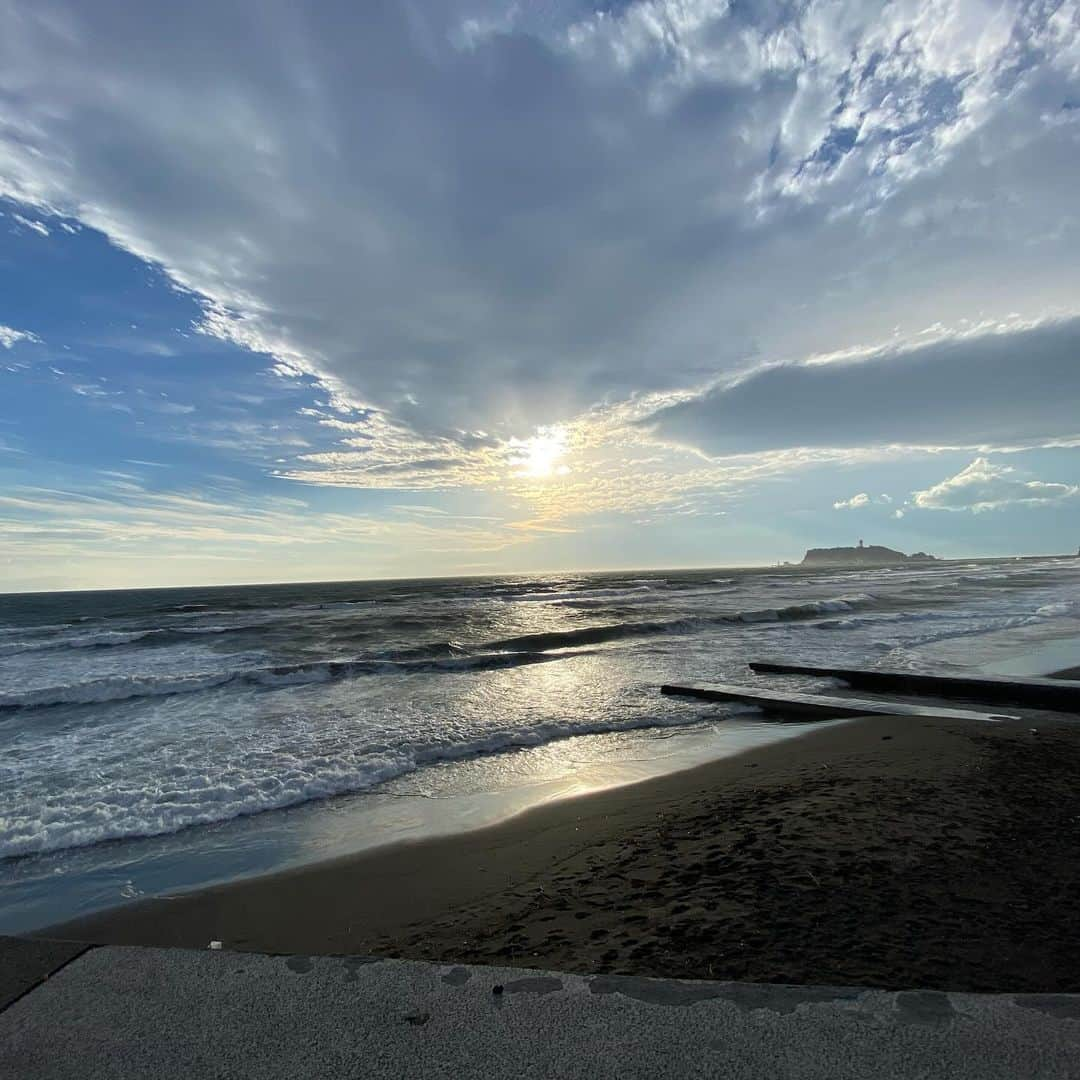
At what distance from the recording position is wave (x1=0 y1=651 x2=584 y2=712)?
1576cm

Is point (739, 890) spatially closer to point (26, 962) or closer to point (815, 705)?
point (26, 962)

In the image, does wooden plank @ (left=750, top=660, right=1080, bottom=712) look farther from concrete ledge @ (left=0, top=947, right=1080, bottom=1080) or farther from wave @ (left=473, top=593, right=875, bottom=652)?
wave @ (left=473, top=593, right=875, bottom=652)

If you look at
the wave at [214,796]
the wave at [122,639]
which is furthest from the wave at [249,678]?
the wave at [122,639]

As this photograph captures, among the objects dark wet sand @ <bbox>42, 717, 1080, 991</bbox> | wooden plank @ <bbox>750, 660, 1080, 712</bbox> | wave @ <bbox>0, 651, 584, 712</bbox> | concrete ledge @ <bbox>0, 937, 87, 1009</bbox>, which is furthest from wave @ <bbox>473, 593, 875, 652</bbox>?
concrete ledge @ <bbox>0, 937, 87, 1009</bbox>

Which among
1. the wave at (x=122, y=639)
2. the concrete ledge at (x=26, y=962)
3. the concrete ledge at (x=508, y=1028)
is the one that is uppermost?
the concrete ledge at (x=508, y=1028)

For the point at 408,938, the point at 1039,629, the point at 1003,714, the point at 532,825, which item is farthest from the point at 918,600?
the point at 408,938

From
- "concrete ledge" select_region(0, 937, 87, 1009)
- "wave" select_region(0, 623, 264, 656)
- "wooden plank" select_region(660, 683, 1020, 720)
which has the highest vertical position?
"concrete ledge" select_region(0, 937, 87, 1009)

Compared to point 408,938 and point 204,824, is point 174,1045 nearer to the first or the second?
point 408,938

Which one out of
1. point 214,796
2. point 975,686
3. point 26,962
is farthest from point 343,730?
point 975,686

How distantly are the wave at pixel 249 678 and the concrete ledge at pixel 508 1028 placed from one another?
15.0 m

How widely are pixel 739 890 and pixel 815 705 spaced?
7.57 m

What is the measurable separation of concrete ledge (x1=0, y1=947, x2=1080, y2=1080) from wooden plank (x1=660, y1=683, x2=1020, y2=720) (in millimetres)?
8562

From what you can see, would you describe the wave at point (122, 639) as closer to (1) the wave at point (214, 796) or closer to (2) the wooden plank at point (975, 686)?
(1) the wave at point (214, 796)

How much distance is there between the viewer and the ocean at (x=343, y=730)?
631 cm
